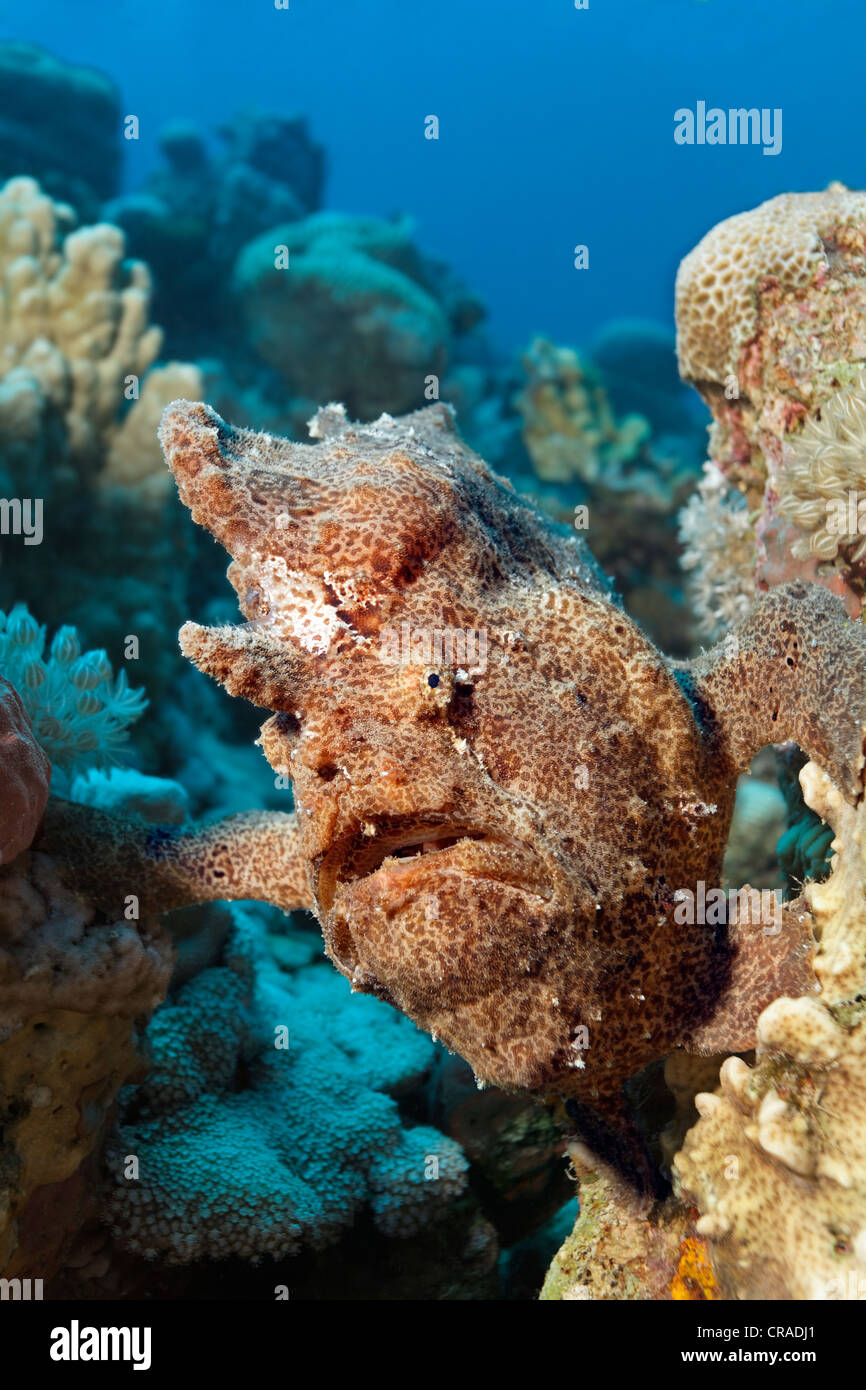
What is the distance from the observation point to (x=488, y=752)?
1967 mm

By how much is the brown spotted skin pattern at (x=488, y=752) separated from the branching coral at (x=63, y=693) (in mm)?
1442

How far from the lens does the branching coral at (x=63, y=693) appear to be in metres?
3.22

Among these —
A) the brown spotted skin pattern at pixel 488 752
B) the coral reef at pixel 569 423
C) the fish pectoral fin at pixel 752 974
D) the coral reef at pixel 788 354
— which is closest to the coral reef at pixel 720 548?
the coral reef at pixel 788 354

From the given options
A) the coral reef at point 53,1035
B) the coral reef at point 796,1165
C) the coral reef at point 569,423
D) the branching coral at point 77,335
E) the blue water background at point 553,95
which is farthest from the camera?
the blue water background at point 553,95

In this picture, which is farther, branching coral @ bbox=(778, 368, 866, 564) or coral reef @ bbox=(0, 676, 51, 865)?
branching coral @ bbox=(778, 368, 866, 564)

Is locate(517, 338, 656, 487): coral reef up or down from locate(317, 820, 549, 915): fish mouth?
up

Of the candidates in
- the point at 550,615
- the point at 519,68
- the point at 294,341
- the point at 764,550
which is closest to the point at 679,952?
the point at 550,615

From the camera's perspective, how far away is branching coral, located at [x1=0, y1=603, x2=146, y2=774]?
322 cm

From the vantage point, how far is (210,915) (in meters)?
3.85

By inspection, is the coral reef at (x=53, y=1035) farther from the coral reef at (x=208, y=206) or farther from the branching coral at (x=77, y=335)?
the coral reef at (x=208, y=206)

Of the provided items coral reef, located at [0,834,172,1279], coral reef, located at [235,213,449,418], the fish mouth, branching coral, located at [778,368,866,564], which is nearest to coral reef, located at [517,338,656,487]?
coral reef, located at [235,213,449,418]

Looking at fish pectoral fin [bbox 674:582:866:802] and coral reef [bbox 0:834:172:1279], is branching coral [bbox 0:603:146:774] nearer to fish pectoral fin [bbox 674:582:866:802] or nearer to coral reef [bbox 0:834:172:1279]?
coral reef [bbox 0:834:172:1279]

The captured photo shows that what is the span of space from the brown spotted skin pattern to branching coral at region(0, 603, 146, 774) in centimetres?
144
